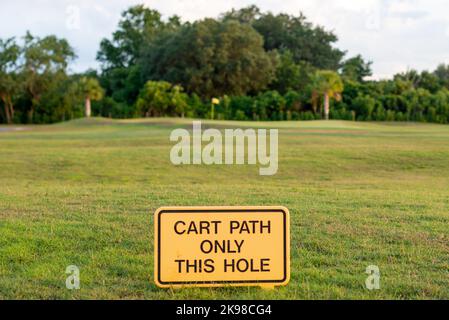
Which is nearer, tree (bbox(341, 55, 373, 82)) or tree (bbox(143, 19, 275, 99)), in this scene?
tree (bbox(143, 19, 275, 99))

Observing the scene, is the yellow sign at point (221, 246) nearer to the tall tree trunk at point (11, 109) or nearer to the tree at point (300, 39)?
the tall tree trunk at point (11, 109)

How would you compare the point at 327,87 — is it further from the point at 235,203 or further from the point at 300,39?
the point at 235,203

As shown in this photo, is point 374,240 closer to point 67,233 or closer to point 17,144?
point 67,233

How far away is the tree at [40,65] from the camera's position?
68.1m

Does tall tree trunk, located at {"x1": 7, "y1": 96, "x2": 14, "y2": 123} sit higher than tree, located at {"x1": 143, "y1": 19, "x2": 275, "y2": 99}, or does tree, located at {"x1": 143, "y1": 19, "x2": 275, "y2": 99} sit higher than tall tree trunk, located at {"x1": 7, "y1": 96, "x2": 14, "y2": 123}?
tree, located at {"x1": 143, "y1": 19, "x2": 275, "y2": 99}

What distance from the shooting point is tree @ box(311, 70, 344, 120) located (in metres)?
57.4

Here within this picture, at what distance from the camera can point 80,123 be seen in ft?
164

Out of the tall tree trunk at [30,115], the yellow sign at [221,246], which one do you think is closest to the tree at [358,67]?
the tall tree trunk at [30,115]

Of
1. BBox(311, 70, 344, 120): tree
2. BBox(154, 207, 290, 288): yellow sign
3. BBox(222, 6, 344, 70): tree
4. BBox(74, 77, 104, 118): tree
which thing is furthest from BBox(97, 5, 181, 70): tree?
BBox(154, 207, 290, 288): yellow sign

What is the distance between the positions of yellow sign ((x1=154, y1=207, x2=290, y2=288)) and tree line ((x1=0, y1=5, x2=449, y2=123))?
49.7 m

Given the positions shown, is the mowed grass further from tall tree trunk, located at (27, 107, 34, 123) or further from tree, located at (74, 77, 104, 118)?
tall tree trunk, located at (27, 107, 34, 123)

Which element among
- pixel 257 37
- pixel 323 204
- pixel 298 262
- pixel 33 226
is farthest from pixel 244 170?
pixel 257 37

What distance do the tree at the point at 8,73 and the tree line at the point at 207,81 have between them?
4.0 inches

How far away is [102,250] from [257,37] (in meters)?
65.1
